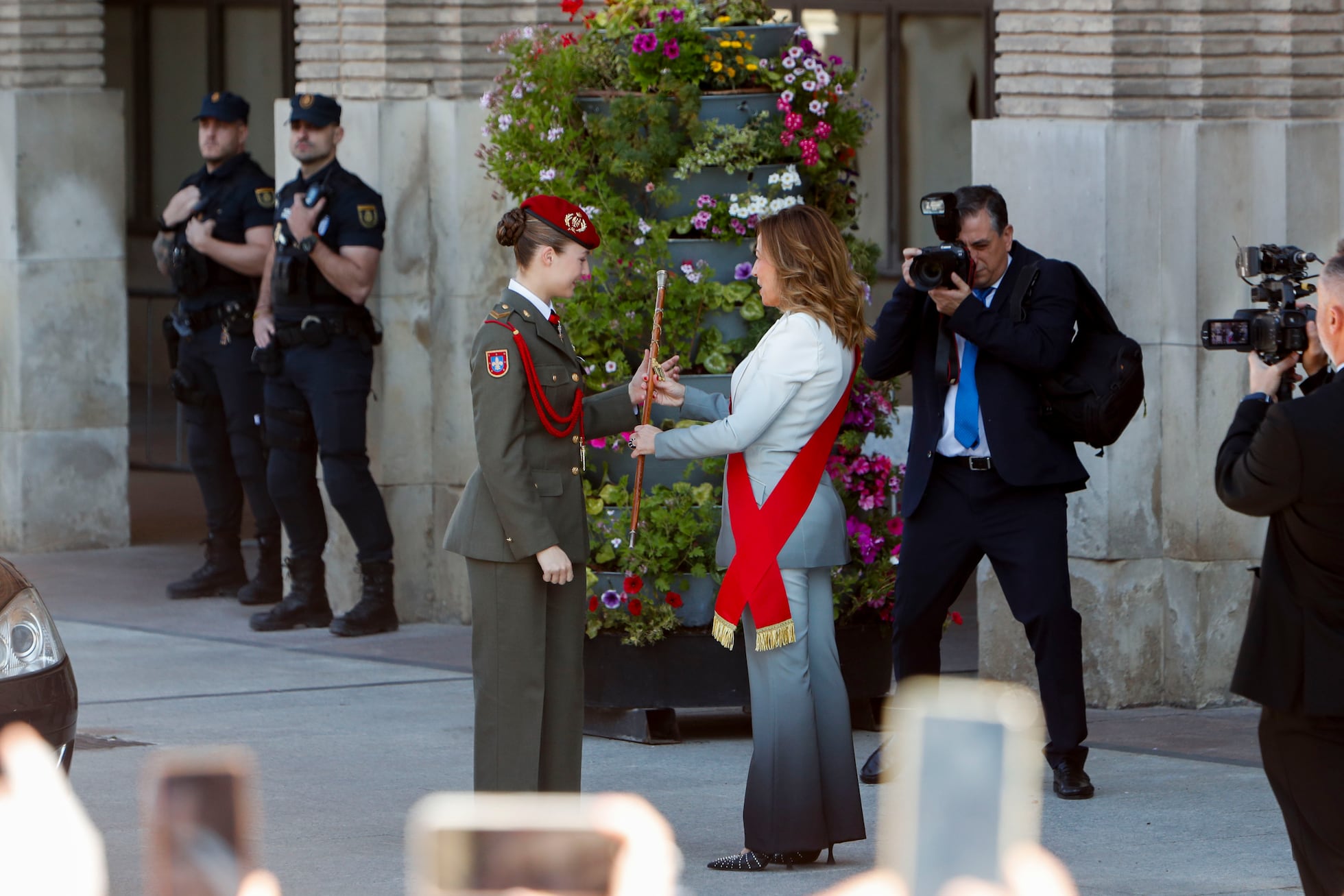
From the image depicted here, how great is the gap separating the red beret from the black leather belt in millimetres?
1586

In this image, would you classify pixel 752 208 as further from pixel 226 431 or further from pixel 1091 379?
pixel 226 431

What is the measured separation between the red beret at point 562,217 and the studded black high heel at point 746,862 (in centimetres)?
162

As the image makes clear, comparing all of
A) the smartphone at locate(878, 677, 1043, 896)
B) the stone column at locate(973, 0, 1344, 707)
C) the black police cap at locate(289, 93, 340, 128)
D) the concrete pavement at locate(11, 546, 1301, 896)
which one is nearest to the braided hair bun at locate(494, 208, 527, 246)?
the concrete pavement at locate(11, 546, 1301, 896)

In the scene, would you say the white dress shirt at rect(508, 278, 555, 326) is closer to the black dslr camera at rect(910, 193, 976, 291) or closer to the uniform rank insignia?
the uniform rank insignia

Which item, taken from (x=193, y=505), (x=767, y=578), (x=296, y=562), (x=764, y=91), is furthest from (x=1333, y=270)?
(x=193, y=505)

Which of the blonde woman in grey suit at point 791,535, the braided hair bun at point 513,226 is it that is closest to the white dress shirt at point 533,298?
the braided hair bun at point 513,226

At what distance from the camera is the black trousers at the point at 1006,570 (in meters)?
6.55

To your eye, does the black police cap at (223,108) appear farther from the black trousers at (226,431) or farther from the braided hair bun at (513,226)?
the braided hair bun at (513,226)

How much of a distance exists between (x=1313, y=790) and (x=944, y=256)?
253 centimetres

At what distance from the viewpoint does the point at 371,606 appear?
970 centimetres

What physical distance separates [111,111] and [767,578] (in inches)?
306

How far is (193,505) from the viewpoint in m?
14.2

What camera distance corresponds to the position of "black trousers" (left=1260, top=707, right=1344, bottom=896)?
422cm

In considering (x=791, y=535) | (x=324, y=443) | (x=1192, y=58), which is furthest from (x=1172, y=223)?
(x=324, y=443)
